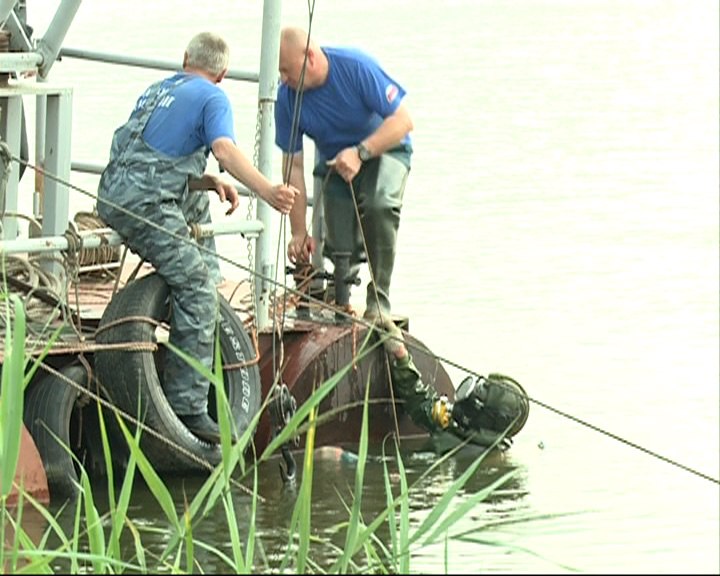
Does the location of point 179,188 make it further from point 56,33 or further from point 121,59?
point 121,59

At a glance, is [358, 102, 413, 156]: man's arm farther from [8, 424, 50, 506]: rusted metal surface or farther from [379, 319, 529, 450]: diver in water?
[8, 424, 50, 506]: rusted metal surface

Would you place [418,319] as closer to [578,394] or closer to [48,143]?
[578,394]

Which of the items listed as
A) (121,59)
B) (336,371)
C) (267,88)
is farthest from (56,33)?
(336,371)

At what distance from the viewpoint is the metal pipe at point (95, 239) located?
35.2 feet

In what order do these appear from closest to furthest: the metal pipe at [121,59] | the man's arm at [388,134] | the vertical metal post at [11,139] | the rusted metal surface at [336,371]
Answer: the rusted metal surface at [336,371] → the man's arm at [388,134] → the vertical metal post at [11,139] → the metal pipe at [121,59]

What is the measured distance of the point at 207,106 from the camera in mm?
10961

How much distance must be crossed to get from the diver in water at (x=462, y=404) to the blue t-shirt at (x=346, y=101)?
33.8 inches

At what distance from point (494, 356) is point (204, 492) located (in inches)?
273

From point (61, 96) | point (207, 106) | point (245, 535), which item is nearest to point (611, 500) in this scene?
point (245, 535)

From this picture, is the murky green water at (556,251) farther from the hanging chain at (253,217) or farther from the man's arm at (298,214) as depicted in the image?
the man's arm at (298,214)

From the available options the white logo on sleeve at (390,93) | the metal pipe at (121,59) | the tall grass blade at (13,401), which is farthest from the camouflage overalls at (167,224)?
the tall grass blade at (13,401)

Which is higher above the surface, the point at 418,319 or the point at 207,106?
the point at 207,106

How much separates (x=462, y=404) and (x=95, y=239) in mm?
1880

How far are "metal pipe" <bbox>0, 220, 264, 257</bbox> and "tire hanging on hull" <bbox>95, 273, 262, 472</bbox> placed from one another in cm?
21
